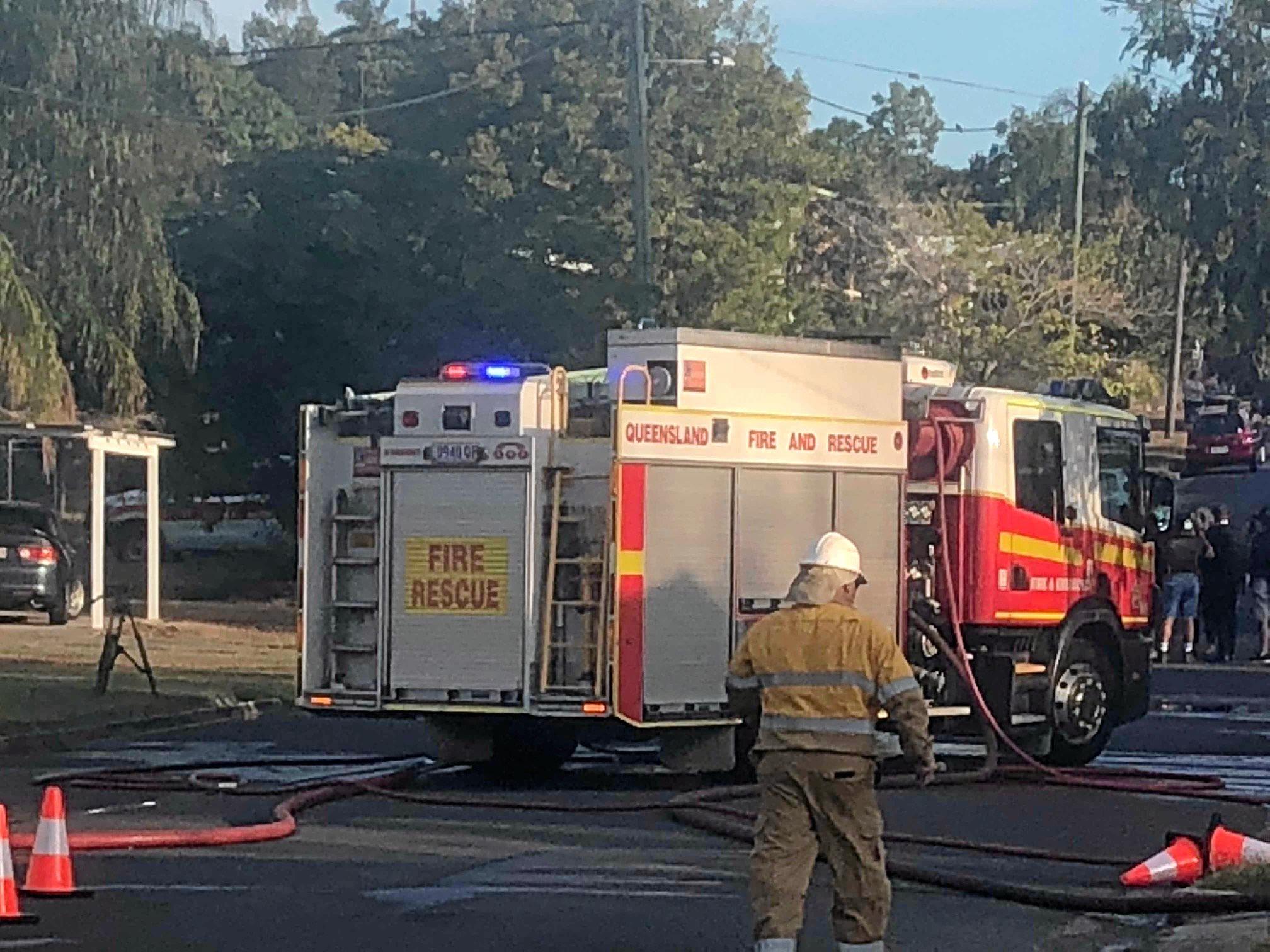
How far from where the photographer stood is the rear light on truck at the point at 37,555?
3028cm

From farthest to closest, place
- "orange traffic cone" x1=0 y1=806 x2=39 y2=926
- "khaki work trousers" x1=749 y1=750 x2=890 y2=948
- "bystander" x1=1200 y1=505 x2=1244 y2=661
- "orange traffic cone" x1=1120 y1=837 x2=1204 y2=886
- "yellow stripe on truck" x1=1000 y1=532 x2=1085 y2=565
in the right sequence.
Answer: "bystander" x1=1200 y1=505 x2=1244 y2=661
"yellow stripe on truck" x1=1000 y1=532 x2=1085 y2=565
"orange traffic cone" x1=1120 y1=837 x2=1204 y2=886
"orange traffic cone" x1=0 y1=806 x2=39 y2=926
"khaki work trousers" x1=749 y1=750 x2=890 y2=948

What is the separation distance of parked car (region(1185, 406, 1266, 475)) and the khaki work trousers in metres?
47.1

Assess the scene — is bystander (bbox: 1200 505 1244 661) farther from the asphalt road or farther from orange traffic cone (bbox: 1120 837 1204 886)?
orange traffic cone (bbox: 1120 837 1204 886)

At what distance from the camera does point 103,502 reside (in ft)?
104

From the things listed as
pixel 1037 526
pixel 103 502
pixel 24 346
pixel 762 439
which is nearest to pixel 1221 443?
pixel 103 502

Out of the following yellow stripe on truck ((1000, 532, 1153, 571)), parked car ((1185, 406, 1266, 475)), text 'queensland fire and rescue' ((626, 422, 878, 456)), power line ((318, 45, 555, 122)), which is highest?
power line ((318, 45, 555, 122))

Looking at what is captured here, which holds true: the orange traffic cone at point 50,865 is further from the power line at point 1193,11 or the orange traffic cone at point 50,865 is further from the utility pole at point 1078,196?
the utility pole at point 1078,196

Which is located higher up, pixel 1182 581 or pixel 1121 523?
pixel 1121 523

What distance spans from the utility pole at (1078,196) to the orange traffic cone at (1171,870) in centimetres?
3493

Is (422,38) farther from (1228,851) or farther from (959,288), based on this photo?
(1228,851)

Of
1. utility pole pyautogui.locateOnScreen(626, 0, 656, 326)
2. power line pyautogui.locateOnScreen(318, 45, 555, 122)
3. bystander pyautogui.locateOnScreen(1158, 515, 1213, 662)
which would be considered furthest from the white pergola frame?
power line pyautogui.locateOnScreen(318, 45, 555, 122)

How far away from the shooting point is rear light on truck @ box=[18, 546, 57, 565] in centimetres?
3028

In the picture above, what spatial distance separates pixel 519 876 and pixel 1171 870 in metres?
3.03

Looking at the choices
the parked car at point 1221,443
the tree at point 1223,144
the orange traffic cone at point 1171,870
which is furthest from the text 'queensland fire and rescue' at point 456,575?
the parked car at point 1221,443
